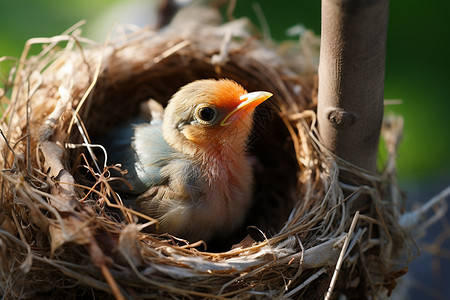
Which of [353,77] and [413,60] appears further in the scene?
[413,60]

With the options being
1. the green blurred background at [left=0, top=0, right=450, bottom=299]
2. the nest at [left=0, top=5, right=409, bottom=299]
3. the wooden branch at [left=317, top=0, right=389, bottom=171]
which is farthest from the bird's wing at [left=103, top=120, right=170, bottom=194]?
the green blurred background at [left=0, top=0, right=450, bottom=299]

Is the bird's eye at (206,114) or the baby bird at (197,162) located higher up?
the bird's eye at (206,114)

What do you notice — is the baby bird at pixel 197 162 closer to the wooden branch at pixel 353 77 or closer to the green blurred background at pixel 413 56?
the wooden branch at pixel 353 77

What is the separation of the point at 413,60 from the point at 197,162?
1887 mm

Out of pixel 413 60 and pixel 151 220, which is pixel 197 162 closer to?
pixel 151 220

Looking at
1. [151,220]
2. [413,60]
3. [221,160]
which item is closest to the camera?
[151,220]

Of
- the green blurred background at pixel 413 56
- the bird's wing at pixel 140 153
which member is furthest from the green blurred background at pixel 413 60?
the bird's wing at pixel 140 153

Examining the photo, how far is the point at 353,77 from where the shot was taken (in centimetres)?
145

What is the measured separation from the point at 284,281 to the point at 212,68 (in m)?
1.16

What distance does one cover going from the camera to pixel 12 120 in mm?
1764

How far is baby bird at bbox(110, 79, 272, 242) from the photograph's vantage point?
5.58ft

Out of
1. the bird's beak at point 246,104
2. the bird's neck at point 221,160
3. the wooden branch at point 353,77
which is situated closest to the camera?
the wooden branch at point 353,77

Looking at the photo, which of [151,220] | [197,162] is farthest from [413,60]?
[151,220]

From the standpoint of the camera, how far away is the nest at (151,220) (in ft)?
4.36
